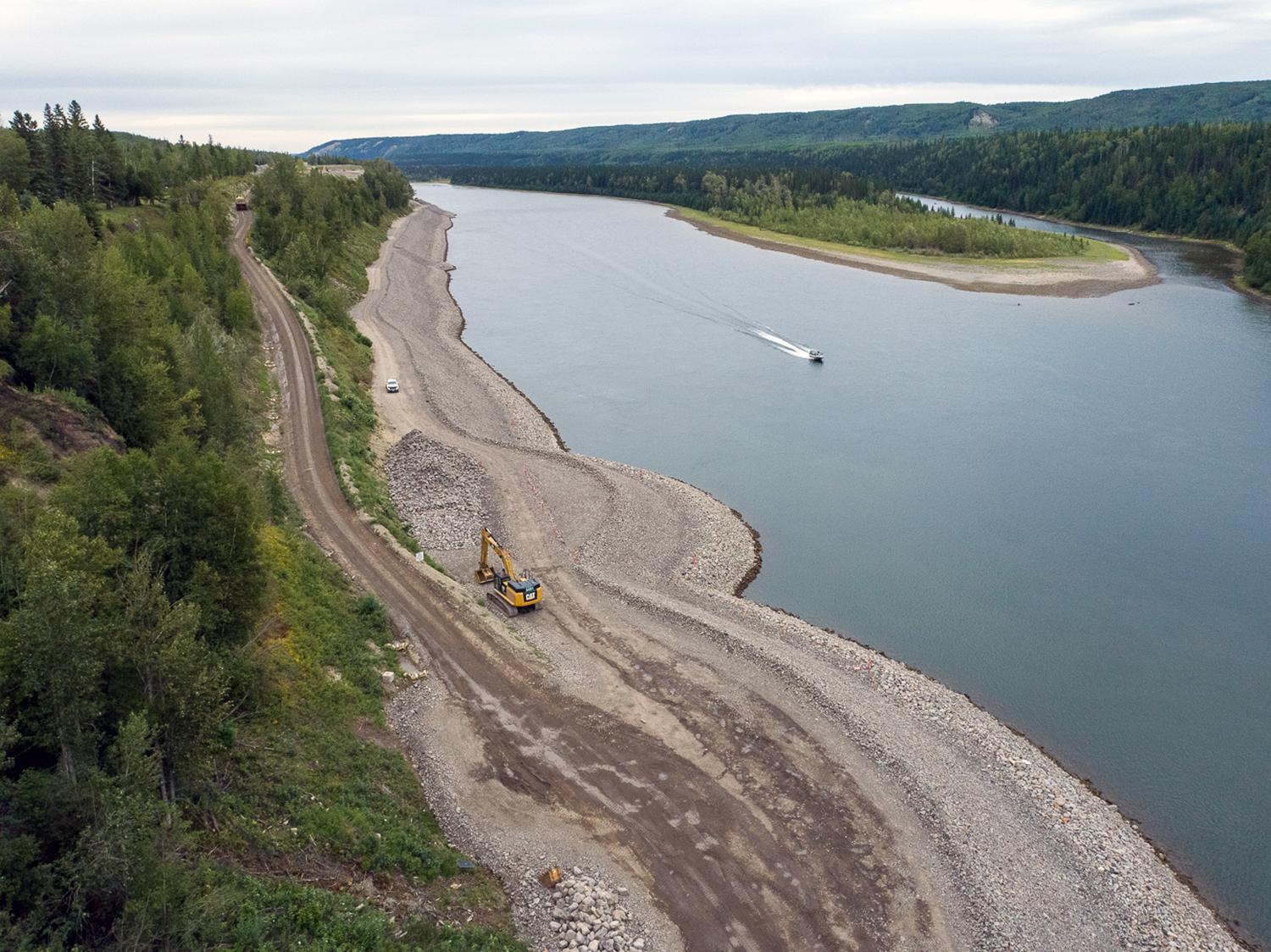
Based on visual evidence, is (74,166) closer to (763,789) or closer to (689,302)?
(689,302)

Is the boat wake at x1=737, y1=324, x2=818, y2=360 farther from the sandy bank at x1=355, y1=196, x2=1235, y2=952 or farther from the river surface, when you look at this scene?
the sandy bank at x1=355, y1=196, x2=1235, y2=952

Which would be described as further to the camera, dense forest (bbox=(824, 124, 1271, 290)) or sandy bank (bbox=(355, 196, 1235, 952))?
dense forest (bbox=(824, 124, 1271, 290))

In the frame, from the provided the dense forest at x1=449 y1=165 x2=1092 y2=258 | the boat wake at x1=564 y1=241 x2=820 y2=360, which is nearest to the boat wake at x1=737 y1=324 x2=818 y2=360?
the boat wake at x1=564 y1=241 x2=820 y2=360

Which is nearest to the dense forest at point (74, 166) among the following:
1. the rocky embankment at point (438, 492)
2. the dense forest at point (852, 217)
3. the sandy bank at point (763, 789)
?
the rocky embankment at point (438, 492)

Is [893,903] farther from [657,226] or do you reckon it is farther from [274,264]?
[657,226]

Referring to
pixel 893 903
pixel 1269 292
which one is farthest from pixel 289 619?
pixel 1269 292

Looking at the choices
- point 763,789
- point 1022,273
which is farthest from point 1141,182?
point 763,789
